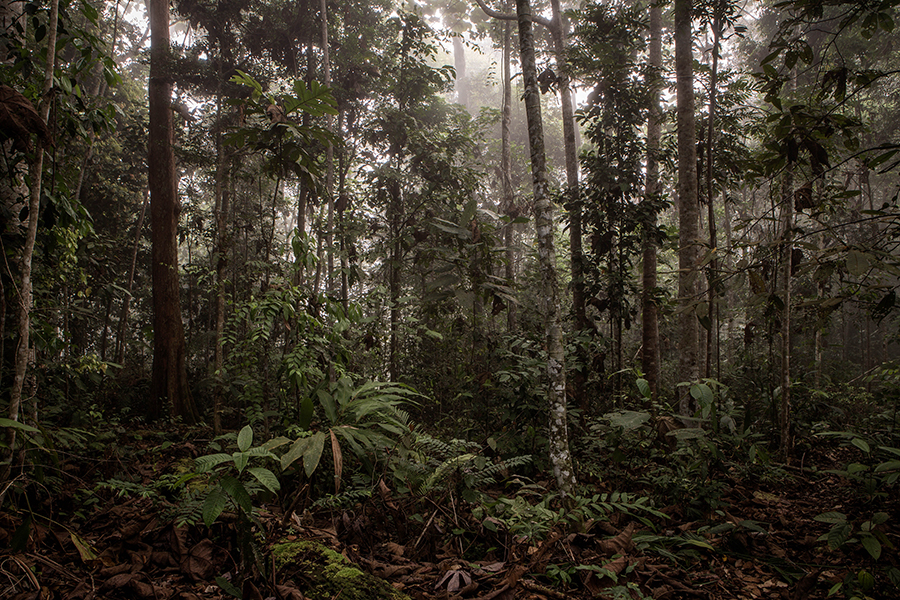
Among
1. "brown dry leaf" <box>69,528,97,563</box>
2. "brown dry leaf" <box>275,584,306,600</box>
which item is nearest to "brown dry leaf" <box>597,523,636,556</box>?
"brown dry leaf" <box>275,584,306,600</box>

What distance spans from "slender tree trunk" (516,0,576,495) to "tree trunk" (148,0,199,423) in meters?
5.90

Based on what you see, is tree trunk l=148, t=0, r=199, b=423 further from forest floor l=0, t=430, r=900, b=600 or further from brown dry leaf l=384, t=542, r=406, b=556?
brown dry leaf l=384, t=542, r=406, b=556

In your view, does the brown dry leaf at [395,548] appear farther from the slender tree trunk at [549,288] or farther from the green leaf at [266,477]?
the slender tree trunk at [549,288]

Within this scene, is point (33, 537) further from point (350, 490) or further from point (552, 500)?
point (552, 500)

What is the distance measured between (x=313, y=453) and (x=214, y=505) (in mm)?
552

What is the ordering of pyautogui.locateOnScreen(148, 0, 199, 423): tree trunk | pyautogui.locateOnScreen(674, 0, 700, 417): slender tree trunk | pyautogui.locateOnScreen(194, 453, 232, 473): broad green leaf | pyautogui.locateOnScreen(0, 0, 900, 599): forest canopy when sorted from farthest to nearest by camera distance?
pyautogui.locateOnScreen(148, 0, 199, 423): tree trunk
pyautogui.locateOnScreen(674, 0, 700, 417): slender tree trunk
pyautogui.locateOnScreen(0, 0, 900, 599): forest canopy
pyautogui.locateOnScreen(194, 453, 232, 473): broad green leaf

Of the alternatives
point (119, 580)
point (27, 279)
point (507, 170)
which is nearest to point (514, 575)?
point (119, 580)

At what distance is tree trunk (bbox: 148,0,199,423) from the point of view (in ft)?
22.8

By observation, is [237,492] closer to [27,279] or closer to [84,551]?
[84,551]

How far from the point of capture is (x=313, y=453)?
2512 millimetres

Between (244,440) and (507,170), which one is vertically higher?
(507,170)

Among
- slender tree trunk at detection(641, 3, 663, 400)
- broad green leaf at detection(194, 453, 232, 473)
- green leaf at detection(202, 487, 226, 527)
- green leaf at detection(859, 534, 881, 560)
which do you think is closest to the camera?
green leaf at detection(202, 487, 226, 527)

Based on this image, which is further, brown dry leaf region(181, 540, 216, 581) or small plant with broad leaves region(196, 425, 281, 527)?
brown dry leaf region(181, 540, 216, 581)

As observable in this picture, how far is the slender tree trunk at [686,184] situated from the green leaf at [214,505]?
480 centimetres
